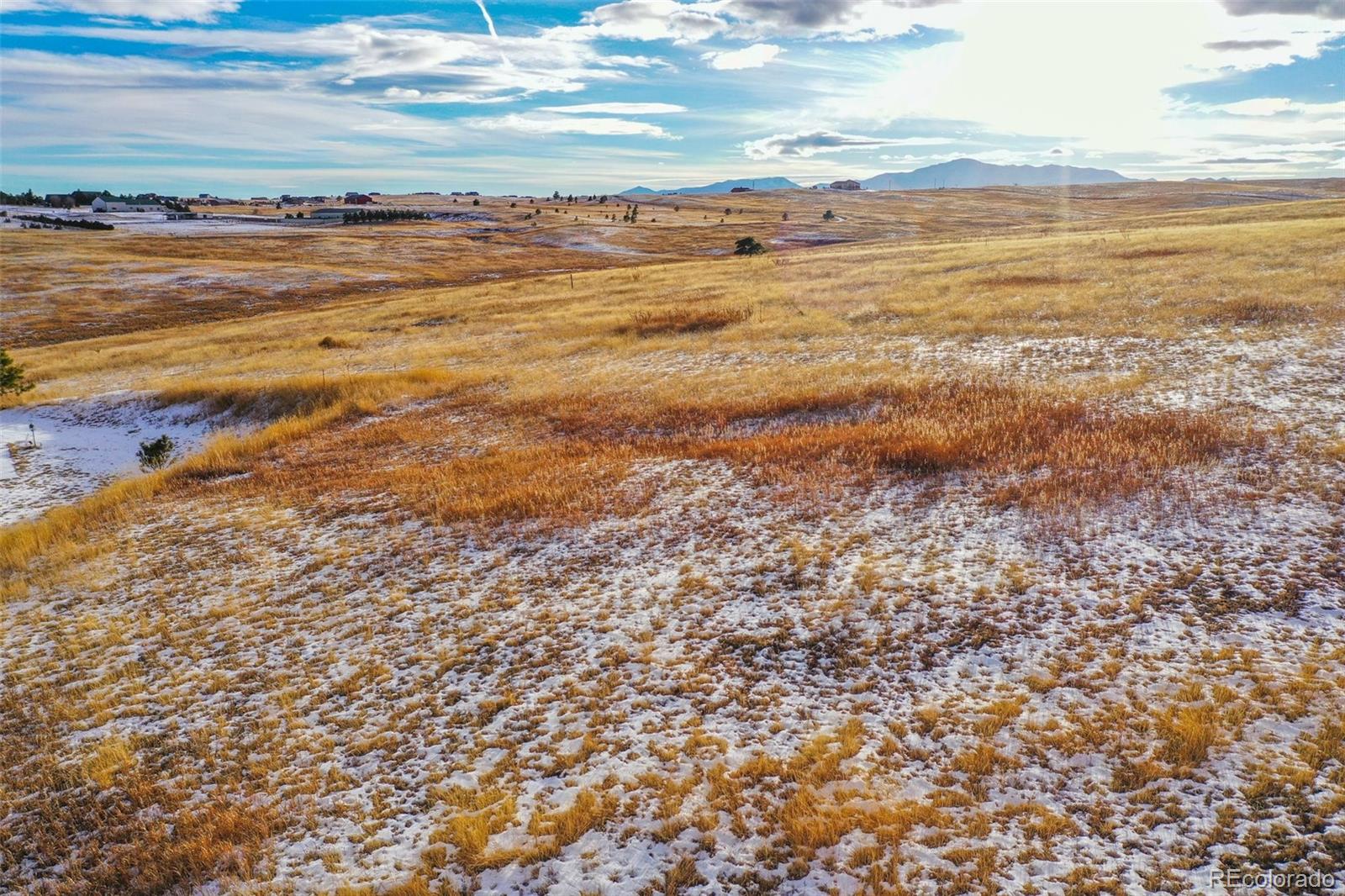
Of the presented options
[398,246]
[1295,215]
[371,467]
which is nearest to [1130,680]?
[371,467]

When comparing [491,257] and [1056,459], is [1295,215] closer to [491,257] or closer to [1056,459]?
[1056,459]

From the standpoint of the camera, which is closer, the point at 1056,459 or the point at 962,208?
the point at 1056,459

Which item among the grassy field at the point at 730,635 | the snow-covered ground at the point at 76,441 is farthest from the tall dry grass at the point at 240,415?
the snow-covered ground at the point at 76,441

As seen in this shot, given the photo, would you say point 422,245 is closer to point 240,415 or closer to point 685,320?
point 685,320

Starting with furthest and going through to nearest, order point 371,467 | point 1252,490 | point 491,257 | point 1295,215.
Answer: point 491,257, point 1295,215, point 371,467, point 1252,490

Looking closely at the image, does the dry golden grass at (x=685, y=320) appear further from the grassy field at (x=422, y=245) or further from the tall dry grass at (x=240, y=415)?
the grassy field at (x=422, y=245)

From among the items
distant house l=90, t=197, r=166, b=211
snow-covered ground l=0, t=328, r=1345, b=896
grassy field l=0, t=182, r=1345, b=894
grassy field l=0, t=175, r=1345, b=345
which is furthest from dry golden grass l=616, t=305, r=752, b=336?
distant house l=90, t=197, r=166, b=211

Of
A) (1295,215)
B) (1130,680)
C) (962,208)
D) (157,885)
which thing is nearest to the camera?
(157,885)

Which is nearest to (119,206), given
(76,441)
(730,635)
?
(76,441)

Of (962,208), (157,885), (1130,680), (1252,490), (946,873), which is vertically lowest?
A: (157,885)
